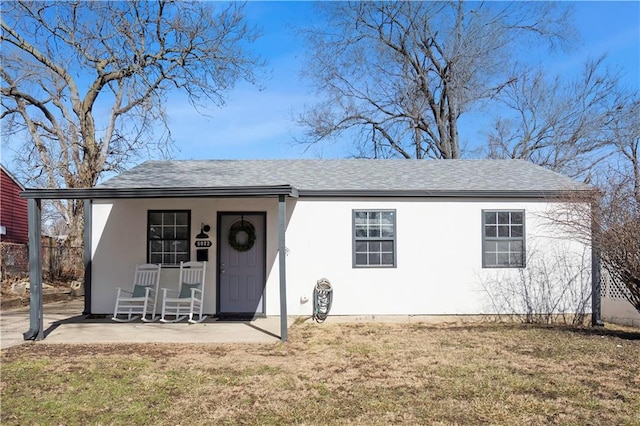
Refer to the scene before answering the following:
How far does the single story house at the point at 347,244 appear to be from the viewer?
9758 mm

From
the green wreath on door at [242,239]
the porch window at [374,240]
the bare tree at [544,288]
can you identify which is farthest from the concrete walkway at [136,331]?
the bare tree at [544,288]

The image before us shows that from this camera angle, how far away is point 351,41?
23.7 meters

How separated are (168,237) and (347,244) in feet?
11.5

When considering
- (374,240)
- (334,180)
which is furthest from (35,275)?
(374,240)

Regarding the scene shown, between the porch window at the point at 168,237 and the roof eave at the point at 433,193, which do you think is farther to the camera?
the porch window at the point at 168,237

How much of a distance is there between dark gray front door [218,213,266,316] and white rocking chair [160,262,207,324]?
1.48 feet

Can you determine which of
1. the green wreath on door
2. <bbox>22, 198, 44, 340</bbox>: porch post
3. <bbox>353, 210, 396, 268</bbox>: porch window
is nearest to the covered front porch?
<bbox>22, 198, 44, 340</bbox>: porch post

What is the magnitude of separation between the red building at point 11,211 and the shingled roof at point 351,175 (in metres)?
11.2

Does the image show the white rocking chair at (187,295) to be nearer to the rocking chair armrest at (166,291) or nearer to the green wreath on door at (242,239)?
the rocking chair armrest at (166,291)

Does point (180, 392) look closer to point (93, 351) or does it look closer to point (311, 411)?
point (311, 411)

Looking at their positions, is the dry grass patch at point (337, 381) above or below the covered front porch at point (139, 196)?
below

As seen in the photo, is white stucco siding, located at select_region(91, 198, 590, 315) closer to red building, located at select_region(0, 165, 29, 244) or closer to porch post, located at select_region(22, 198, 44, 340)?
porch post, located at select_region(22, 198, 44, 340)

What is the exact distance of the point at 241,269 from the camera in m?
9.97

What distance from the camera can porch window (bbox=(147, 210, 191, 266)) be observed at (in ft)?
32.7
